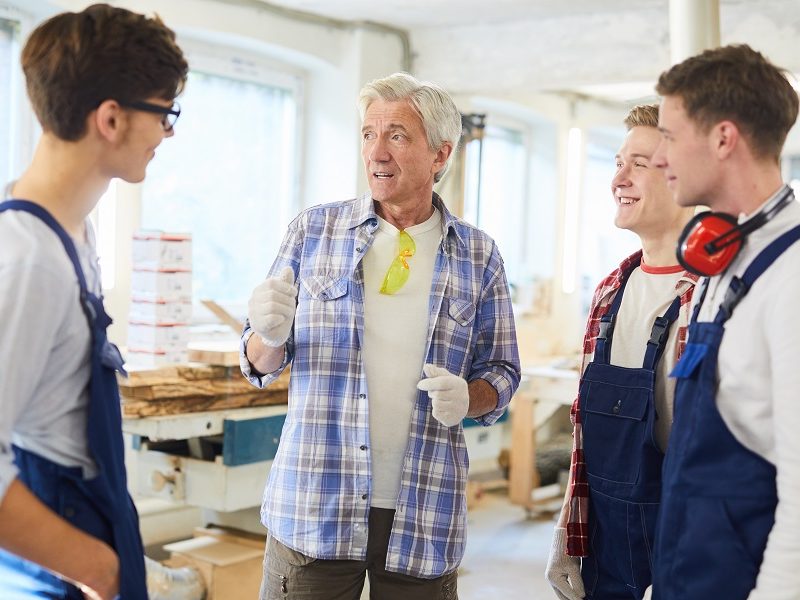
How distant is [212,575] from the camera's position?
339 cm

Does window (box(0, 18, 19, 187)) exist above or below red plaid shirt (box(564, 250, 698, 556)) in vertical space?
above

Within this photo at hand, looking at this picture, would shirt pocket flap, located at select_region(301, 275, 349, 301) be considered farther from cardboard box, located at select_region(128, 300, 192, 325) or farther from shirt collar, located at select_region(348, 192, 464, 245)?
cardboard box, located at select_region(128, 300, 192, 325)

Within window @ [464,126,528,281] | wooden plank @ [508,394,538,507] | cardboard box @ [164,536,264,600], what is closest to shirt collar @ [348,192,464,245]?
cardboard box @ [164,536,264,600]

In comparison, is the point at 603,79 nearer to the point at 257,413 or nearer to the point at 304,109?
the point at 304,109

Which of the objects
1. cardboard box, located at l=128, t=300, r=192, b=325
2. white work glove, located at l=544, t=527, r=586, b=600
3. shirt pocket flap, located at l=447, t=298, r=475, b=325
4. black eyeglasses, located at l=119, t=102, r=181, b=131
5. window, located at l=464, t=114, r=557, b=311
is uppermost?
window, located at l=464, t=114, r=557, b=311

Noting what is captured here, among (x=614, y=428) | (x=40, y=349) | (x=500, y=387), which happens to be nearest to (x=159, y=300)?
(x=500, y=387)

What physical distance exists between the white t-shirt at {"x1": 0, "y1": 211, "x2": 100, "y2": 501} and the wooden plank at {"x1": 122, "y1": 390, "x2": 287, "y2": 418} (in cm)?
180

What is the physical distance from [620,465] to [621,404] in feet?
0.40

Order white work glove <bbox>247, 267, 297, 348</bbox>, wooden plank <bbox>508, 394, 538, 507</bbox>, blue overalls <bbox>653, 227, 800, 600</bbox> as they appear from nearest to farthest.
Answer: blue overalls <bbox>653, 227, 800, 600</bbox>
white work glove <bbox>247, 267, 297, 348</bbox>
wooden plank <bbox>508, 394, 538, 507</bbox>

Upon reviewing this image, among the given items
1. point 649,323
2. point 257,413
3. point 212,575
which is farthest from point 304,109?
point 649,323

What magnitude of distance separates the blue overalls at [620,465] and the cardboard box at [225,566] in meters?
1.77

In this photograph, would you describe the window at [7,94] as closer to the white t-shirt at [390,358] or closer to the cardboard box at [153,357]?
the cardboard box at [153,357]

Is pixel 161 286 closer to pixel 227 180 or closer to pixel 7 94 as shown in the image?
pixel 7 94

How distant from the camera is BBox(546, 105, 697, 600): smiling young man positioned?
1.86 metres
